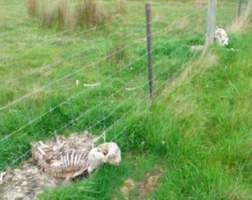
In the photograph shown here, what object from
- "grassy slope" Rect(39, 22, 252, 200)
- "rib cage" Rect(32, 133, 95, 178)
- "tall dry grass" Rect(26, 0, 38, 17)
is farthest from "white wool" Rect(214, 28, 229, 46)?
"tall dry grass" Rect(26, 0, 38, 17)

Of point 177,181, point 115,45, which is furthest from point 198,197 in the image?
point 115,45

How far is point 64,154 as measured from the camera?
322 centimetres

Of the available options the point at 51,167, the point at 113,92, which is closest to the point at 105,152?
the point at 51,167

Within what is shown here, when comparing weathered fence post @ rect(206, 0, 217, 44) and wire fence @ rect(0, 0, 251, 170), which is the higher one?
weathered fence post @ rect(206, 0, 217, 44)

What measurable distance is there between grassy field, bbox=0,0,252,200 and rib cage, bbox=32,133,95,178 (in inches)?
6.0

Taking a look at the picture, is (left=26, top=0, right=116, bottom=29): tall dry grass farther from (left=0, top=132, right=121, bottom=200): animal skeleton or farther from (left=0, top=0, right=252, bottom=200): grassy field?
(left=0, top=132, right=121, bottom=200): animal skeleton

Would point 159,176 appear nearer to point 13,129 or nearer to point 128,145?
point 128,145

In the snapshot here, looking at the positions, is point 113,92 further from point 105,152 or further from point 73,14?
point 73,14

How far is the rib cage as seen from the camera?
305 cm

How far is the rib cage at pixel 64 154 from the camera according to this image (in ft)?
10.00

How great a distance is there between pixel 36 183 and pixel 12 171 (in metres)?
0.26

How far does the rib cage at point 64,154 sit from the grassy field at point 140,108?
152 mm

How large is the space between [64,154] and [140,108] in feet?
2.93

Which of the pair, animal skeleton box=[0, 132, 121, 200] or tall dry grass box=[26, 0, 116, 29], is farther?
tall dry grass box=[26, 0, 116, 29]
